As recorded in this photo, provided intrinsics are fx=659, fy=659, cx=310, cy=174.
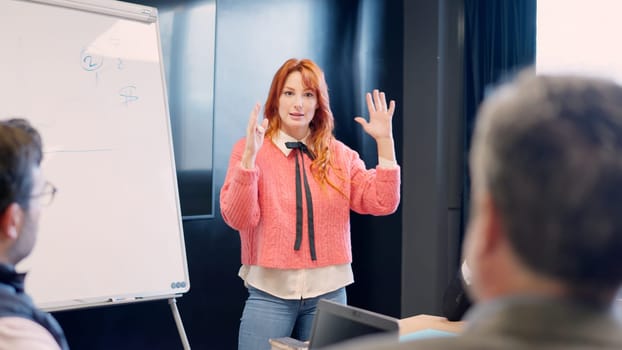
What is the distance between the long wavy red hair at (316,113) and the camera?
2480 millimetres

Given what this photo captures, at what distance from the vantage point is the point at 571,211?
0.51 metres

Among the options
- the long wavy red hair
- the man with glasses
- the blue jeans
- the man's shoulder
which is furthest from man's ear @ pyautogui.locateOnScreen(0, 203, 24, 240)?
the long wavy red hair

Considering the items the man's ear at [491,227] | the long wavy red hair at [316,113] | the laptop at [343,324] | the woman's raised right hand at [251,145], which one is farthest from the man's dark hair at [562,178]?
the long wavy red hair at [316,113]

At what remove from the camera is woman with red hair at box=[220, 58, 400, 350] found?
91.6 inches

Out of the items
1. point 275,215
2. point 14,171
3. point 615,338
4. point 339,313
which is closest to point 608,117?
point 615,338

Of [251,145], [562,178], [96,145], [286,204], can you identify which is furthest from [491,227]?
[96,145]

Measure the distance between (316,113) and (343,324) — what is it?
122cm

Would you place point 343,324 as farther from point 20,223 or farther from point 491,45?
point 491,45

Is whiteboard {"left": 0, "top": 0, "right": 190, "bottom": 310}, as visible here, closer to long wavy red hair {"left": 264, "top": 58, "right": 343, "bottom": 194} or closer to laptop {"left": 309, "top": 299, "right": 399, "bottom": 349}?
long wavy red hair {"left": 264, "top": 58, "right": 343, "bottom": 194}

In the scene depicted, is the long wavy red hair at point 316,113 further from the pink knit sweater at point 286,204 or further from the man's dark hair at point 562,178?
the man's dark hair at point 562,178

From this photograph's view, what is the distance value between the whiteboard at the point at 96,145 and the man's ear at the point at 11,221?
117 cm

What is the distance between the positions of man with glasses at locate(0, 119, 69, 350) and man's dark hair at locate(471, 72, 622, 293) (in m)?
0.77

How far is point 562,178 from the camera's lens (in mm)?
512

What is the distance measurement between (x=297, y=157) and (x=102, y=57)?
31.5 inches
